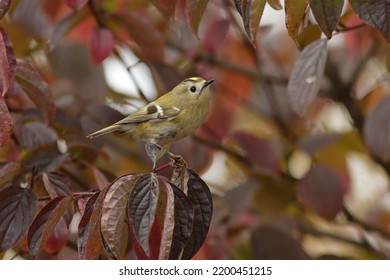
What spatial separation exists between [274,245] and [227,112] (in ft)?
1.88

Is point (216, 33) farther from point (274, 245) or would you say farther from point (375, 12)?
point (375, 12)

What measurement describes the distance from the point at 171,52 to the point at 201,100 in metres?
0.97

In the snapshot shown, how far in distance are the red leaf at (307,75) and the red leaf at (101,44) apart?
1.14 ft

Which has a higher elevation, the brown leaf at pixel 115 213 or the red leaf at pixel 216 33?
the brown leaf at pixel 115 213

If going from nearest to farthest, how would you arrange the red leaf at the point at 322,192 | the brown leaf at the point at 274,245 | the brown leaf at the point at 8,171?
the brown leaf at the point at 8,171 → the brown leaf at the point at 274,245 → the red leaf at the point at 322,192

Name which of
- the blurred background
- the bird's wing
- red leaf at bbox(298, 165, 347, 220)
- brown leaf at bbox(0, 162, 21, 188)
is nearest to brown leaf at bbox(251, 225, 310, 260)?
the blurred background

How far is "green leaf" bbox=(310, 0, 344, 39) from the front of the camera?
90 cm

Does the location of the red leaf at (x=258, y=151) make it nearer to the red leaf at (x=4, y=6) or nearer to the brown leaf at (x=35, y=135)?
the brown leaf at (x=35, y=135)

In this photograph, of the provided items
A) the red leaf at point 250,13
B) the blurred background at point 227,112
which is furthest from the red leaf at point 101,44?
the red leaf at point 250,13

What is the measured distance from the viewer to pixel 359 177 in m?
2.55

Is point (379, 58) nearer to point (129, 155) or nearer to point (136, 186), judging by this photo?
point (129, 155)

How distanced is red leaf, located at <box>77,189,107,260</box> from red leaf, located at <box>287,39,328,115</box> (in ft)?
1.31

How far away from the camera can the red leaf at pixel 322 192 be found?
66.6 inches
